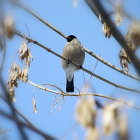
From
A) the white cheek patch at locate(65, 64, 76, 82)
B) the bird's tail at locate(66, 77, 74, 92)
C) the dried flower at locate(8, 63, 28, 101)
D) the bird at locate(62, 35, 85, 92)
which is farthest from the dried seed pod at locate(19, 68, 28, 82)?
the bird's tail at locate(66, 77, 74, 92)

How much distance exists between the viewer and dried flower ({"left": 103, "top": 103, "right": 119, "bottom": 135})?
0.93 m

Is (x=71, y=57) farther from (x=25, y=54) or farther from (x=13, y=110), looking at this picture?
(x=13, y=110)

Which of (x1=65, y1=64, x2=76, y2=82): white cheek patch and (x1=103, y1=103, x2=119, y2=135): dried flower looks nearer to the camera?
(x1=103, y1=103, x2=119, y2=135): dried flower

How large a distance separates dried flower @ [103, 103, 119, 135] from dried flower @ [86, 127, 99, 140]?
0.03m

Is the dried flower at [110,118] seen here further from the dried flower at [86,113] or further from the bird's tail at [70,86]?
the bird's tail at [70,86]

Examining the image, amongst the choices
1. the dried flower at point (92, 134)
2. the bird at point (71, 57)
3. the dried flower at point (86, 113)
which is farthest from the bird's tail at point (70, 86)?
the dried flower at point (92, 134)

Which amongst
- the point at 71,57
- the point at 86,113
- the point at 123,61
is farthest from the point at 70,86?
the point at 86,113

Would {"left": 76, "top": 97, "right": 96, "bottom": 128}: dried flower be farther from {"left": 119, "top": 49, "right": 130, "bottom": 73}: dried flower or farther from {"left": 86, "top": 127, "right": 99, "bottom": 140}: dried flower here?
{"left": 119, "top": 49, "right": 130, "bottom": 73}: dried flower

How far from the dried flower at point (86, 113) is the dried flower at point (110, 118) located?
0.12ft

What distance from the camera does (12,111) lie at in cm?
101

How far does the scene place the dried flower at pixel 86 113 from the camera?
1001mm

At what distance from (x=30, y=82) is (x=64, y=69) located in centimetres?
276

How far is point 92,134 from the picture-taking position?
0.95 metres

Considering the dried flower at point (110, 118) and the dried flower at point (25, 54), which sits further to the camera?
the dried flower at point (25, 54)
